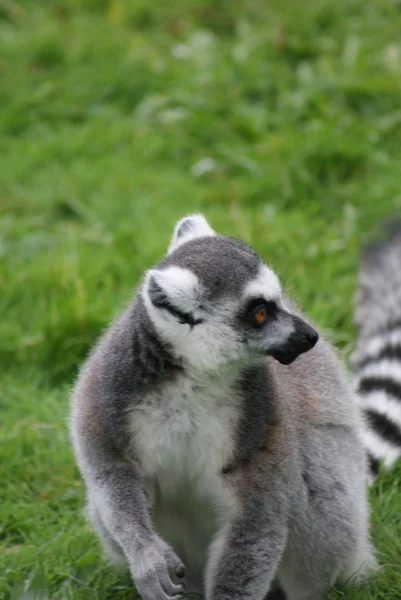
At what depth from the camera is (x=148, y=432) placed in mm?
3350

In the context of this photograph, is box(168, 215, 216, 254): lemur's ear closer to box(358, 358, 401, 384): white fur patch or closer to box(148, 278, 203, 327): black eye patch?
box(148, 278, 203, 327): black eye patch

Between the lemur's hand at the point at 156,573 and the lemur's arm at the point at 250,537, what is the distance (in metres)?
0.17

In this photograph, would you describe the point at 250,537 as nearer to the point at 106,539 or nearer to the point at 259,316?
the point at 106,539

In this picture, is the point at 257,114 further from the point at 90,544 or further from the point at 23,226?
the point at 90,544

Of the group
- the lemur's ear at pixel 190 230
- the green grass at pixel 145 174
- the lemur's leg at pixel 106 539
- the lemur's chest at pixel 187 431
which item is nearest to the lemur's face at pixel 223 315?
the lemur's chest at pixel 187 431

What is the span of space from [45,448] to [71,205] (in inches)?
95.7

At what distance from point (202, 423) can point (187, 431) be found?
2.2 inches

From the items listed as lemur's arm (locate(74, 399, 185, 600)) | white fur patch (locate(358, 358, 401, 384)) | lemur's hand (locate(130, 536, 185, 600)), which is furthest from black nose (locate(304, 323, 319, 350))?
white fur patch (locate(358, 358, 401, 384))

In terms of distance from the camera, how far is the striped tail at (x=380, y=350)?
14.5 ft

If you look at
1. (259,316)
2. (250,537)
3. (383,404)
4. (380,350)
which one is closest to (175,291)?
(259,316)

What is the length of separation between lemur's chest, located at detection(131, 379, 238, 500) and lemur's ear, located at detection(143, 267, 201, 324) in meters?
0.24

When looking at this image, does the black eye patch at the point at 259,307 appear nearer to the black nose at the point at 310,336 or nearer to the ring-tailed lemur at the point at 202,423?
the ring-tailed lemur at the point at 202,423

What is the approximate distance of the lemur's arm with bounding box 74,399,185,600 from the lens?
129 inches

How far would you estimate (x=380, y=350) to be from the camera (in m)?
4.73
